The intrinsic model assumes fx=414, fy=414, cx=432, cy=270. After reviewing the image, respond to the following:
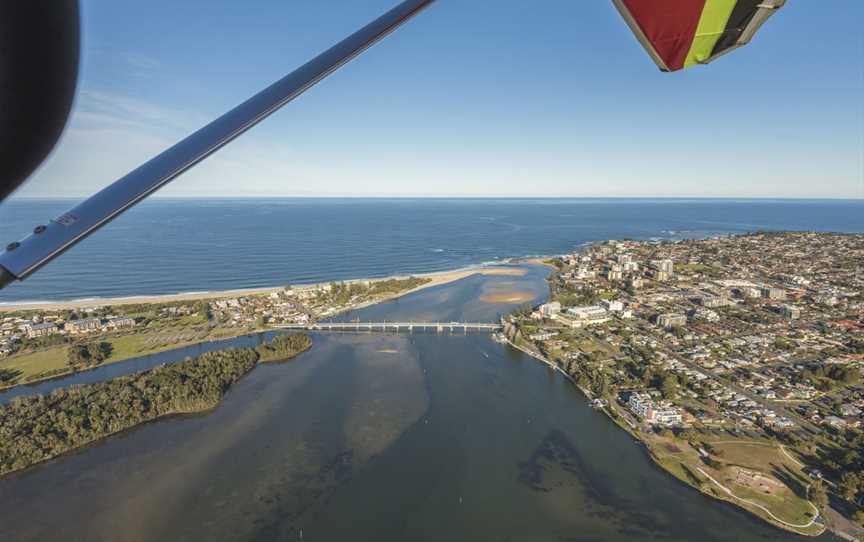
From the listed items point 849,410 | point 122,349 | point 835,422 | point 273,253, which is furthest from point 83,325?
point 849,410

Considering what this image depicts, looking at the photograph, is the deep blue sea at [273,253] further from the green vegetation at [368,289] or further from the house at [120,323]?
the house at [120,323]

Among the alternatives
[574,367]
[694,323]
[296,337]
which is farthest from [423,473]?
[694,323]

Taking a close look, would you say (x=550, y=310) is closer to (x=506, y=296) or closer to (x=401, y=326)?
(x=506, y=296)

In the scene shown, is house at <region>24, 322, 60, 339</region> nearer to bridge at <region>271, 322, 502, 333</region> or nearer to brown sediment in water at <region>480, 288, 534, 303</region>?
bridge at <region>271, 322, 502, 333</region>

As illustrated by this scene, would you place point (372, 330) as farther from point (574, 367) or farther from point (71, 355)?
point (71, 355)

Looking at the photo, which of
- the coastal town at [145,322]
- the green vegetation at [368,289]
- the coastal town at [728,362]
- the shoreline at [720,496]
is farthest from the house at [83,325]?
the shoreline at [720,496]
